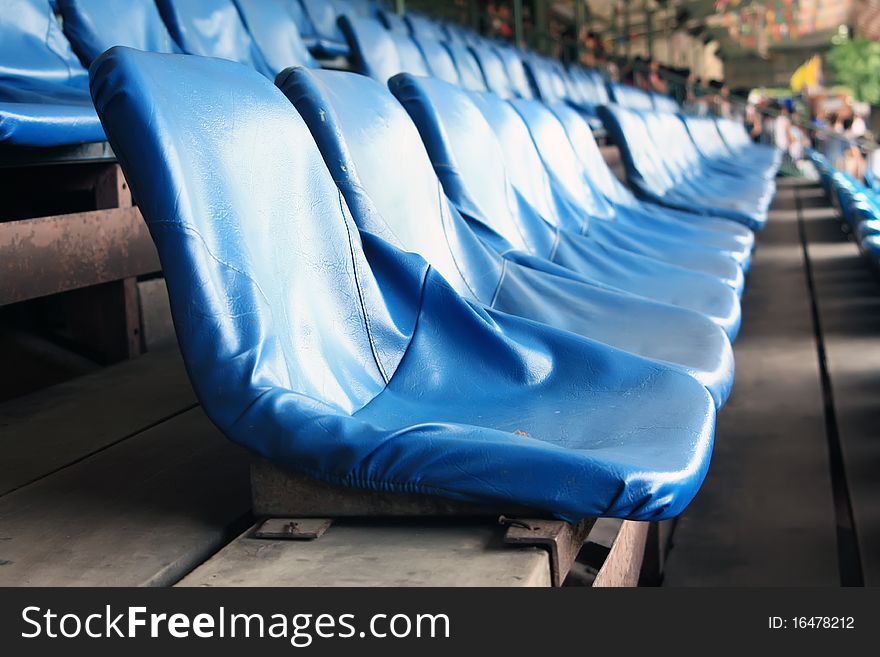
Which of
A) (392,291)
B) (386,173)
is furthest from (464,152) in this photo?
(392,291)

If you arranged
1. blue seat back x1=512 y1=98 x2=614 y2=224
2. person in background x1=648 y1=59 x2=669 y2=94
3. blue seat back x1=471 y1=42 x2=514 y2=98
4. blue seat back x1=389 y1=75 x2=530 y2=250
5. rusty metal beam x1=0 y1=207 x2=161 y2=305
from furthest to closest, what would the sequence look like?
1. person in background x1=648 y1=59 x2=669 y2=94
2. blue seat back x1=471 y1=42 x2=514 y2=98
3. blue seat back x1=512 y1=98 x2=614 y2=224
4. blue seat back x1=389 y1=75 x2=530 y2=250
5. rusty metal beam x1=0 y1=207 x2=161 y2=305

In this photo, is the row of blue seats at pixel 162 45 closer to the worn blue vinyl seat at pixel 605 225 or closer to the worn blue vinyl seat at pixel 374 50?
the worn blue vinyl seat at pixel 374 50

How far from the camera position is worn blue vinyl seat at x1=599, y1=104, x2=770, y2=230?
356 cm

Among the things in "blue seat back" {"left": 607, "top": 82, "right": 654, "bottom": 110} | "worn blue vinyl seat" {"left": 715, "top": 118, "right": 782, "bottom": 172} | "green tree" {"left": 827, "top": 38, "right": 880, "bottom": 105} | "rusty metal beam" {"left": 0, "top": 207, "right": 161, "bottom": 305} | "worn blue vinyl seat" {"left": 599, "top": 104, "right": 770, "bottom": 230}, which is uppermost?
"rusty metal beam" {"left": 0, "top": 207, "right": 161, "bottom": 305}

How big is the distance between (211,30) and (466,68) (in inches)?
88.5

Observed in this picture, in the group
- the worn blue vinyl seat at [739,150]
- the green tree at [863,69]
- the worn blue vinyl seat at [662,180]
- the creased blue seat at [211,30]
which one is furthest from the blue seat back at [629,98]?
the green tree at [863,69]

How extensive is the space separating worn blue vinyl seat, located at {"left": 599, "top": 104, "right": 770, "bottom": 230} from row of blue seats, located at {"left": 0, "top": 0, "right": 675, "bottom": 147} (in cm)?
84

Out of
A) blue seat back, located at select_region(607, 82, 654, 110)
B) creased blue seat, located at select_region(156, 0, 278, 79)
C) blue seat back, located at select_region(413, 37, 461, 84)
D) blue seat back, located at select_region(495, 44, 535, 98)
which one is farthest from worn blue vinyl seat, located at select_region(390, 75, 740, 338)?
blue seat back, located at select_region(607, 82, 654, 110)

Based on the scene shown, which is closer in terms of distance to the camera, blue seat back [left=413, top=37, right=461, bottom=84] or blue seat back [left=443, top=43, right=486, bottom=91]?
blue seat back [left=413, top=37, right=461, bottom=84]

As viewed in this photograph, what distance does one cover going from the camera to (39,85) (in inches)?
83.4

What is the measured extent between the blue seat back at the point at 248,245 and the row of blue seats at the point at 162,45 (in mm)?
535

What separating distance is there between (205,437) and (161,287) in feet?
2.23

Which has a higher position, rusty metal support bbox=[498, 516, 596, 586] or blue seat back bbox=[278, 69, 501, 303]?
blue seat back bbox=[278, 69, 501, 303]

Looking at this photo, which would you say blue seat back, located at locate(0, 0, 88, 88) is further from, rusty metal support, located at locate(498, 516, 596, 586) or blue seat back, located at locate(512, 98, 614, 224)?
rusty metal support, located at locate(498, 516, 596, 586)
